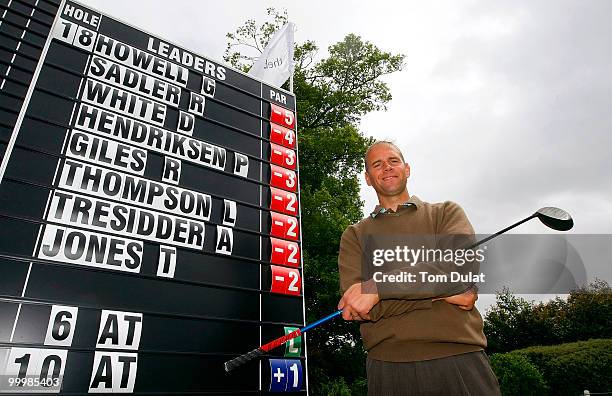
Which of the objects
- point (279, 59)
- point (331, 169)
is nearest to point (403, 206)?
point (279, 59)

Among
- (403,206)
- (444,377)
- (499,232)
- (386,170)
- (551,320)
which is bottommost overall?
(444,377)

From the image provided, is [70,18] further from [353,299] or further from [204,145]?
[353,299]

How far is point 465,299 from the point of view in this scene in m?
1.63

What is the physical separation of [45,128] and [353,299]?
3419 mm

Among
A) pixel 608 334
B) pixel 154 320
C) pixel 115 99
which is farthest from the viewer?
pixel 608 334

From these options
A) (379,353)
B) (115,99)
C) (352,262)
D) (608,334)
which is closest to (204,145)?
(115,99)

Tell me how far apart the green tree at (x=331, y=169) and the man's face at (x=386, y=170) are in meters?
8.92

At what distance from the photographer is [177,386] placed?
3393 millimetres

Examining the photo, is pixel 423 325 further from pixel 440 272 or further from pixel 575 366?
pixel 575 366

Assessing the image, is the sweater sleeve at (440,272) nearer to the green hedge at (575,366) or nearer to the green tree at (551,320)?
the green hedge at (575,366)

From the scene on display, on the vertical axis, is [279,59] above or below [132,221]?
above

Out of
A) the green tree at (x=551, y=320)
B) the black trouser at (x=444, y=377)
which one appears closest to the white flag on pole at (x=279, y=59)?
the black trouser at (x=444, y=377)

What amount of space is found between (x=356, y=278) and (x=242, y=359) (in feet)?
7.44

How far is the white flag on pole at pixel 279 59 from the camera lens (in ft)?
23.2
